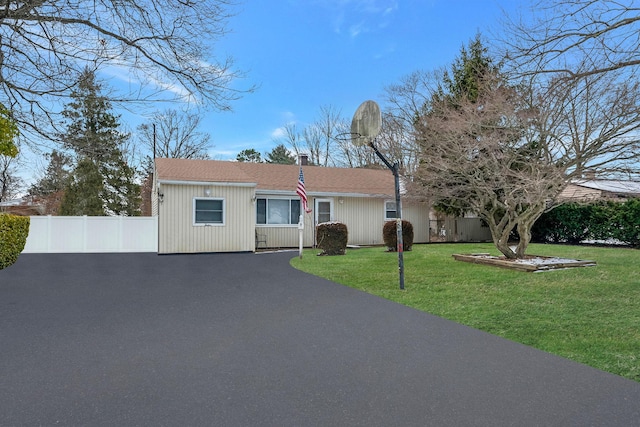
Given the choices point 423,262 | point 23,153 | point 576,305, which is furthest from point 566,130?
point 23,153

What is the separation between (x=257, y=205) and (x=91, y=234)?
247 inches

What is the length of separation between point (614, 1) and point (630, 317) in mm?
3806

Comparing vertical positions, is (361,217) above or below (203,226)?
above

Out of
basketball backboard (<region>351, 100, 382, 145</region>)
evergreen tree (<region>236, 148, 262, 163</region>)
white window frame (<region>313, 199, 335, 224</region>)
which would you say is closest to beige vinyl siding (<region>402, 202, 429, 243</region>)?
white window frame (<region>313, 199, 335, 224</region>)

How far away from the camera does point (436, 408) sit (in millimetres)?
2654

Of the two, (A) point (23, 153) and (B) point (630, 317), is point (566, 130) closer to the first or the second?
(B) point (630, 317)

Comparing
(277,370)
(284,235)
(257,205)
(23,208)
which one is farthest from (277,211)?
(23,208)

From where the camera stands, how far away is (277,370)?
333 cm

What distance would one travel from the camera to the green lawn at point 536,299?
13.0ft

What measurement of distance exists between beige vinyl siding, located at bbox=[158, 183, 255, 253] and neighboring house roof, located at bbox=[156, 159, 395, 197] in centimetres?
43

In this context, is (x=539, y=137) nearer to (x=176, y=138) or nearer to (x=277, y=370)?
(x=277, y=370)

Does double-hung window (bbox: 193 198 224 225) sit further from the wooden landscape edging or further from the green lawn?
the wooden landscape edging

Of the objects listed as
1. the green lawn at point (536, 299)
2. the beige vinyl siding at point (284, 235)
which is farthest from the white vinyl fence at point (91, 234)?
the green lawn at point (536, 299)

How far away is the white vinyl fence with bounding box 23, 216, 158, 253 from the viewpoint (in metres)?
14.8
